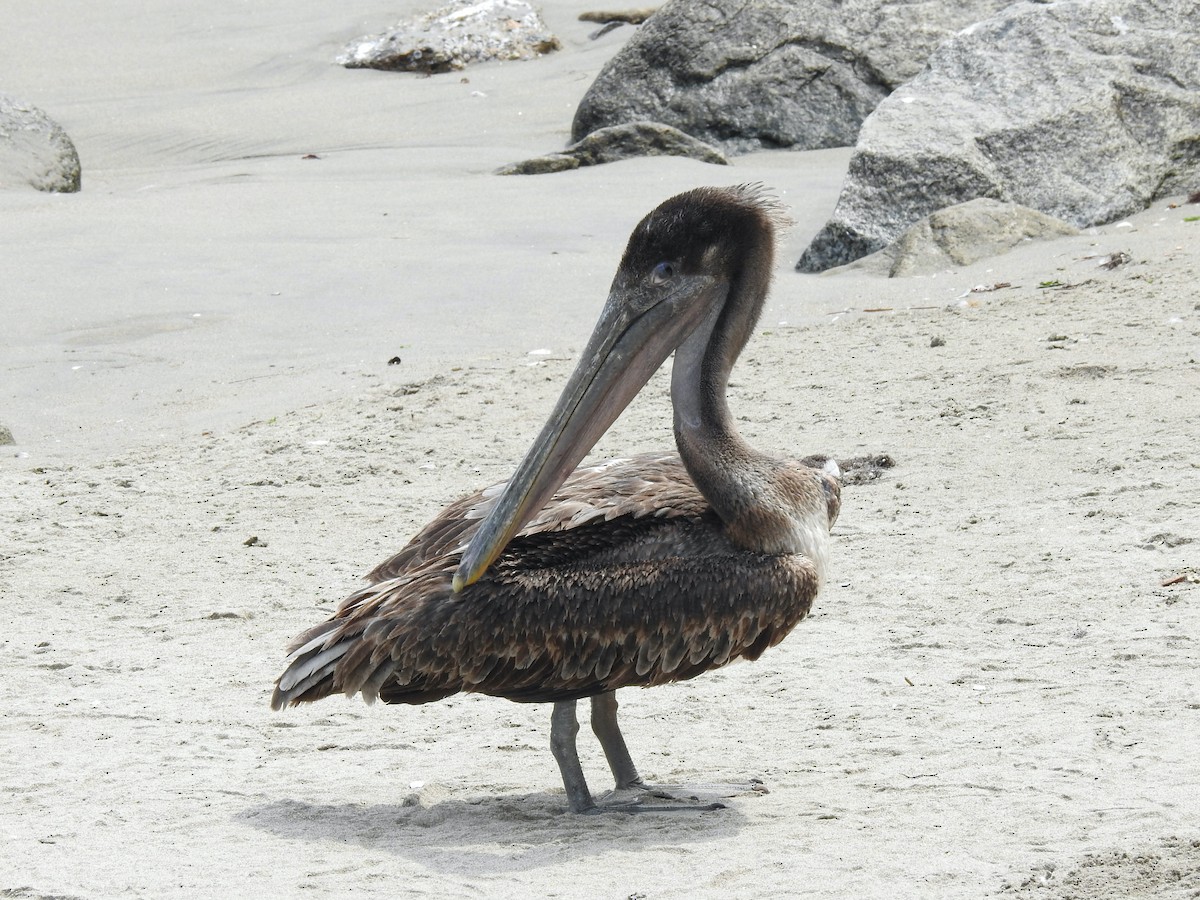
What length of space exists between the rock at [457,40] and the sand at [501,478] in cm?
688

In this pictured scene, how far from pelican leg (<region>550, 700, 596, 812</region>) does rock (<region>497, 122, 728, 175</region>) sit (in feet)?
31.7

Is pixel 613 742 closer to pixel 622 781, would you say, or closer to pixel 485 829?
pixel 622 781

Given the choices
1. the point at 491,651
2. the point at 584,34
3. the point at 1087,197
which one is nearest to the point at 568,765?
the point at 491,651

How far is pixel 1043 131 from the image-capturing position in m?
11.0

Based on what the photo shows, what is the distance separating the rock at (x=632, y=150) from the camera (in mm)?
13766

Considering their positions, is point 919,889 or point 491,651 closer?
point 919,889

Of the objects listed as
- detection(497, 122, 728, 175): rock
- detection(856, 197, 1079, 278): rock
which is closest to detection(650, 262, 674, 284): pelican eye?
detection(856, 197, 1079, 278): rock

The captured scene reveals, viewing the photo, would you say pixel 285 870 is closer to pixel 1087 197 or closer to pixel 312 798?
pixel 312 798

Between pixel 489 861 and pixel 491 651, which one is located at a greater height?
pixel 491 651

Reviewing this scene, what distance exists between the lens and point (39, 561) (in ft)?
22.7

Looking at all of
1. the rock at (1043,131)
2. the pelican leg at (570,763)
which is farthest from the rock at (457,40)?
the pelican leg at (570,763)

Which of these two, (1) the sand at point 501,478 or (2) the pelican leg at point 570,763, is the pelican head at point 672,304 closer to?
(2) the pelican leg at point 570,763

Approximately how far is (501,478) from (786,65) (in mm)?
8159

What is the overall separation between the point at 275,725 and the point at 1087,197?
305 inches
